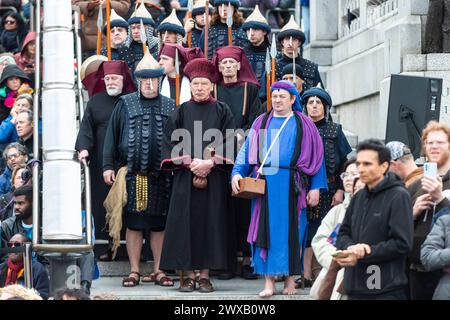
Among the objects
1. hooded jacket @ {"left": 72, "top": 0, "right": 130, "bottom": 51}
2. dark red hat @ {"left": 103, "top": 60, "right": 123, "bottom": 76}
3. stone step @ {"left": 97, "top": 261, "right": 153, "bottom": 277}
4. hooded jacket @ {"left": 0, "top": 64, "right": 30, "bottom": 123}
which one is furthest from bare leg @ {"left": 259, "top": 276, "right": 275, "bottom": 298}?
hooded jacket @ {"left": 72, "top": 0, "right": 130, "bottom": 51}

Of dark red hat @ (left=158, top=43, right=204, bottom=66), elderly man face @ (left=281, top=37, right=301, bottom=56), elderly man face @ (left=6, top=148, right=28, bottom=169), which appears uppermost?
elderly man face @ (left=281, top=37, right=301, bottom=56)

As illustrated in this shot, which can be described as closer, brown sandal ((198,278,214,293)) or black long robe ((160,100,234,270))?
brown sandal ((198,278,214,293))

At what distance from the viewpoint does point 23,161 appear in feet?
49.8

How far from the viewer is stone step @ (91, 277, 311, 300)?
12422 mm

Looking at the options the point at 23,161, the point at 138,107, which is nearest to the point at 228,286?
the point at 138,107

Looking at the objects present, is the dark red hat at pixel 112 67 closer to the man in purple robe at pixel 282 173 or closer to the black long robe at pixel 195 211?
the black long robe at pixel 195 211

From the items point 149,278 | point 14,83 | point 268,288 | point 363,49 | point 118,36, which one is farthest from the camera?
point 363,49

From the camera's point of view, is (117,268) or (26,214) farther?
(117,268)

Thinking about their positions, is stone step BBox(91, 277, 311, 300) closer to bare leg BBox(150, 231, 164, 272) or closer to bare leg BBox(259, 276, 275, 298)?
bare leg BBox(259, 276, 275, 298)

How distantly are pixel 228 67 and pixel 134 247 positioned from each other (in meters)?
2.04

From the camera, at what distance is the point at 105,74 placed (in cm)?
1450

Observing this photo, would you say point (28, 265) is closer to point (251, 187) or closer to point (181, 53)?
point (251, 187)

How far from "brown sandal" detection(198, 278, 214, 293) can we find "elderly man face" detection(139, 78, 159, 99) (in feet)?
6.23

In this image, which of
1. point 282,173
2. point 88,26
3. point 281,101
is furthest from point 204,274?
point 88,26
